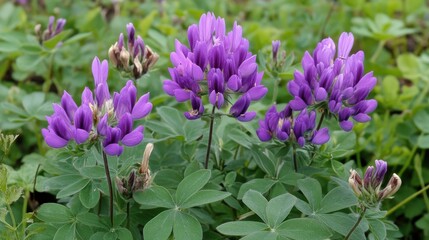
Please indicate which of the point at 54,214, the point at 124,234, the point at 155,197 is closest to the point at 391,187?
the point at 155,197

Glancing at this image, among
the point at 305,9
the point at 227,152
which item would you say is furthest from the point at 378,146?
the point at 305,9

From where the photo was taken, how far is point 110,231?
6.18 ft

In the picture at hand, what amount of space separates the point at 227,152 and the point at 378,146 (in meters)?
0.89

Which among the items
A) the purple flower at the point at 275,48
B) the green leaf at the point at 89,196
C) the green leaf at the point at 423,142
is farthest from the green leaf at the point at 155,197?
the green leaf at the point at 423,142

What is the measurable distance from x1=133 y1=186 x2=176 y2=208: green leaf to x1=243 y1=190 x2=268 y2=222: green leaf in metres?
0.22

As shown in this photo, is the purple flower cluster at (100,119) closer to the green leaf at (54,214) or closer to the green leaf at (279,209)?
the green leaf at (54,214)

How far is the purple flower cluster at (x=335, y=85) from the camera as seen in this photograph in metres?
1.85

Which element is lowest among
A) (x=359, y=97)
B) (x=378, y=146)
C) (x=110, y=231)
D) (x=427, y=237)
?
(x=427, y=237)

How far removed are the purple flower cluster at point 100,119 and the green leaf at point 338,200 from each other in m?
0.63

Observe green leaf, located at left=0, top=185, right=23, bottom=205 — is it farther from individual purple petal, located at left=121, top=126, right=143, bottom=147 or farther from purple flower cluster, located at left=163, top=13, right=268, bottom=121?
purple flower cluster, located at left=163, top=13, right=268, bottom=121

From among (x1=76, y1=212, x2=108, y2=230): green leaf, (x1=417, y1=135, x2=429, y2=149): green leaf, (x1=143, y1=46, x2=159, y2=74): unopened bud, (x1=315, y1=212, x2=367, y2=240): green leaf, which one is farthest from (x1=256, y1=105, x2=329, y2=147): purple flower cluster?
(x1=417, y1=135, x2=429, y2=149): green leaf

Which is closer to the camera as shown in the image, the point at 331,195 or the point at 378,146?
the point at 331,195

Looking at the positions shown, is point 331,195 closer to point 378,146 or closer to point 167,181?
point 167,181

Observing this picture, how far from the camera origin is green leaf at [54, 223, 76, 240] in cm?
185
